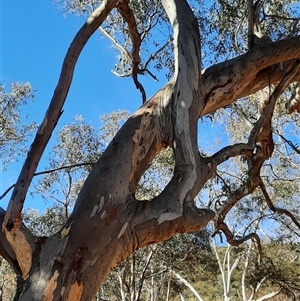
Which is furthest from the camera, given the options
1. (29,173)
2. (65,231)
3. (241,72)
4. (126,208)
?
(241,72)

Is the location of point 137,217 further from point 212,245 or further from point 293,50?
point 212,245

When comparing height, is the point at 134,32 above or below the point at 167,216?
above

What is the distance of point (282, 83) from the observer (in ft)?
11.0

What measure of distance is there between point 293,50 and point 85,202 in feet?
5.98

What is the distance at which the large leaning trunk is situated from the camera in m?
1.92

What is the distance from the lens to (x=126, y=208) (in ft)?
7.06

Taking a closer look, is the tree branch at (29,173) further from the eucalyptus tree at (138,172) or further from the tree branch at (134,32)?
the tree branch at (134,32)

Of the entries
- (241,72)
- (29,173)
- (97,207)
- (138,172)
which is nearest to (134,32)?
(241,72)

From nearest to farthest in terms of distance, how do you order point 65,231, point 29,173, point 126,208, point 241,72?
1. point 29,173
2. point 65,231
3. point 126,208
4. point 241,72

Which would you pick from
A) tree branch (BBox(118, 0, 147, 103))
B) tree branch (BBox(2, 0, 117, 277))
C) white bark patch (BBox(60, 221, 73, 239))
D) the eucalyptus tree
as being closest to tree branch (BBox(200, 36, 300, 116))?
the eucalyptus tree

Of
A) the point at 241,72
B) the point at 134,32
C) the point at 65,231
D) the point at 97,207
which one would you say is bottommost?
the point at 65,231

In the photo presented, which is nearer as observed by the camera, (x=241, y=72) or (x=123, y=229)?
(x=123, y=229)

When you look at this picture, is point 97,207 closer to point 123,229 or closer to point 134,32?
point 123,229

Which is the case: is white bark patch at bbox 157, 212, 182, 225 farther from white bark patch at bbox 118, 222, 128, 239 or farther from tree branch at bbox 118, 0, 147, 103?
tree branch at bbox 118, 0, 147, 103
